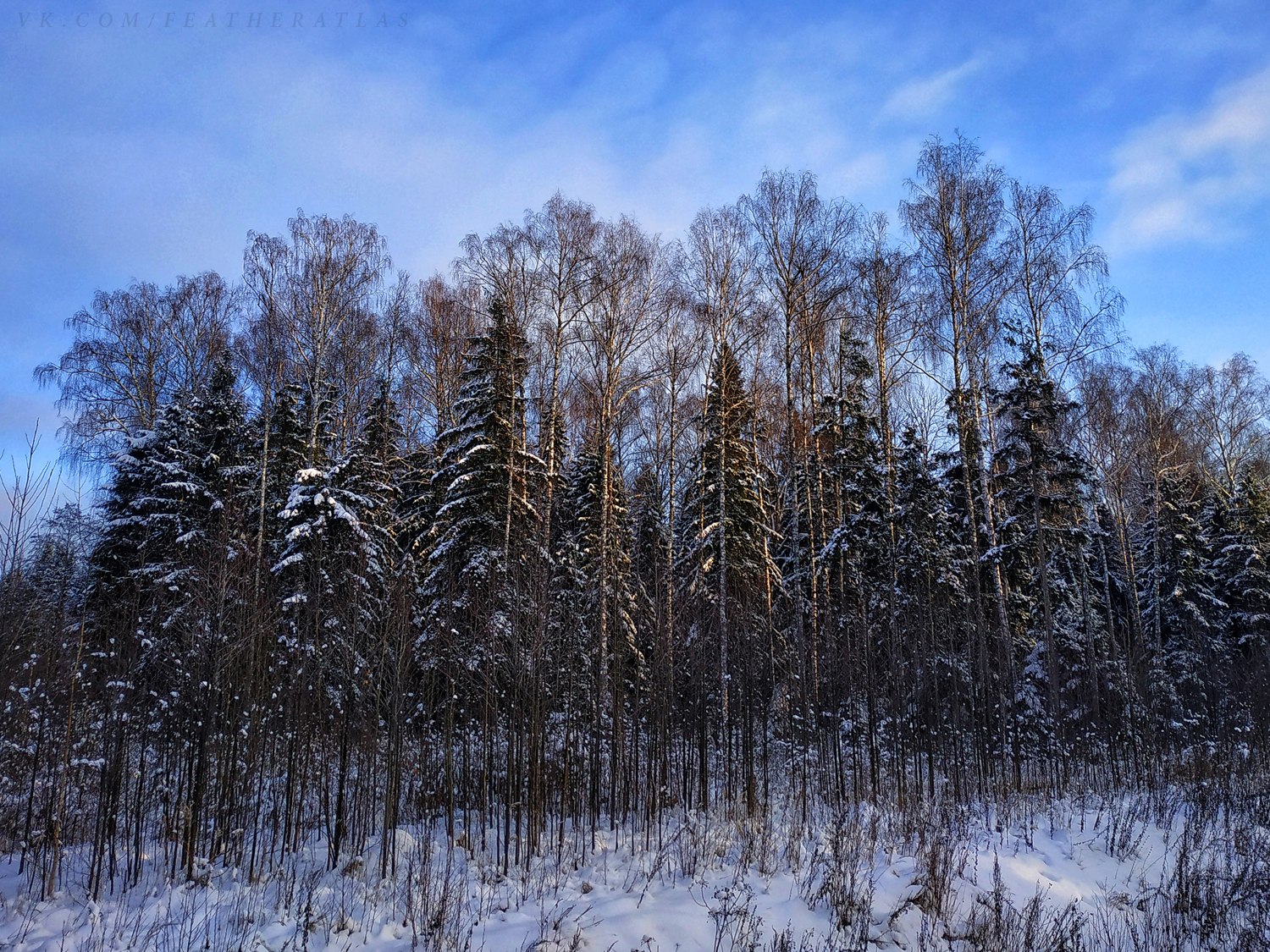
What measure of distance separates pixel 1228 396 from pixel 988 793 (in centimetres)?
2555

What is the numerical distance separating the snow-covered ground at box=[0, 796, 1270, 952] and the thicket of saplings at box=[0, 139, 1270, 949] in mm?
581

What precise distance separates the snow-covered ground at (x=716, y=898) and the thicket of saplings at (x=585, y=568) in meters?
0.58

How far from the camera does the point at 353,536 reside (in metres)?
16.3

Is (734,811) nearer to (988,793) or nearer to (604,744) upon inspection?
(604,744)

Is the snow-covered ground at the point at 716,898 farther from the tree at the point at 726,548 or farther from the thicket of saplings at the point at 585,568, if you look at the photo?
the tree at the point at 726,548

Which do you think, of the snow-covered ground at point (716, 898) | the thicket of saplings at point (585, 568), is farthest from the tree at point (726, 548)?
the snow-covered ground at point (716, 898)

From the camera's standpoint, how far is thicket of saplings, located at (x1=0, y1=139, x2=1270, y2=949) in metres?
10.6

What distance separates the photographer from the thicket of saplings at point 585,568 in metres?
10.6

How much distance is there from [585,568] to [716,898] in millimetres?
12361

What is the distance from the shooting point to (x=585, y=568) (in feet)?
65.5

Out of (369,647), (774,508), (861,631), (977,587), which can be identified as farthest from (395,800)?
(774,508)

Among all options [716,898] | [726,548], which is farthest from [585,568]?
[716,898]

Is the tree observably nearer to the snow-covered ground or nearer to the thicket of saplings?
the thicket of saplings

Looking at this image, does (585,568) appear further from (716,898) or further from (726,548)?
(716,898)
